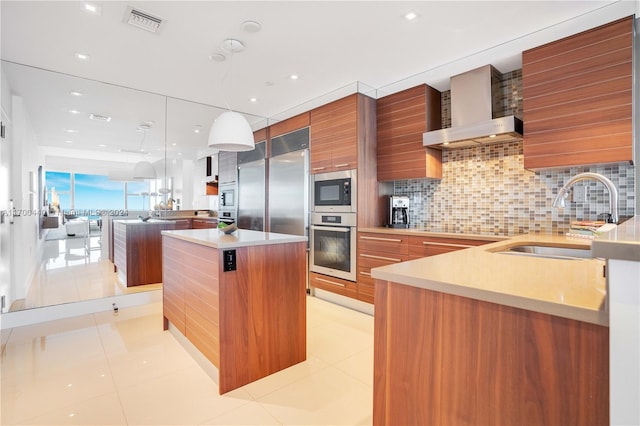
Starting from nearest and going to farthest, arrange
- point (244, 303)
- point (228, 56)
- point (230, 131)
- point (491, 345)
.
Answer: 1. point (491, 345)
2. point (244, 303)
3. point (230, 131)
4. point (228, 56)

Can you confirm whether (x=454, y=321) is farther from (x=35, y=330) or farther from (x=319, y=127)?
(x=35, y=330)

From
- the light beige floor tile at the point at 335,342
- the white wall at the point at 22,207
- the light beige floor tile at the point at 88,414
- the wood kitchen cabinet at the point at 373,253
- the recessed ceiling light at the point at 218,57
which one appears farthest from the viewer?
the white wall at the point at 22,207

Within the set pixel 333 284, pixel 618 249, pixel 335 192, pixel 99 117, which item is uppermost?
pixel 99 117

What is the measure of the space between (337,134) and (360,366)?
8.24ft

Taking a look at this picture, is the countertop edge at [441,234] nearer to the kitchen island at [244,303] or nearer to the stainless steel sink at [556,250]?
the stainless steel sink at [556,250]

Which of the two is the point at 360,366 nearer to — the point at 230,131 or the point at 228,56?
the point at 230,131

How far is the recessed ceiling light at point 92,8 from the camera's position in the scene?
223 centimetres

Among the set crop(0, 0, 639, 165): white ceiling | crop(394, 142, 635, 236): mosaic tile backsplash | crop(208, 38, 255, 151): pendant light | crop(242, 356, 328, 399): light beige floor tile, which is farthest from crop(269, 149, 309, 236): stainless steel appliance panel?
crop(242, 356, 328, 399): light beige floor tile

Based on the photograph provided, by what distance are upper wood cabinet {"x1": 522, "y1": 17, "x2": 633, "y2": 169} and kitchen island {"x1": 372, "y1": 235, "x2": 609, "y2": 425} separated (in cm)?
174

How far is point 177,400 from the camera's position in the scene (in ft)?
6.15

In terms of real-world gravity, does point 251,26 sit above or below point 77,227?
above

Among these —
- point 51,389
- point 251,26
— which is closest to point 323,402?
point 51,389

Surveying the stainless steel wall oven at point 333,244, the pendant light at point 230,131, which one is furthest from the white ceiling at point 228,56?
the stainless steel wall oven at point 333,244

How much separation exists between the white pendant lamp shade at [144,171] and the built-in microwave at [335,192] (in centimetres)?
204
